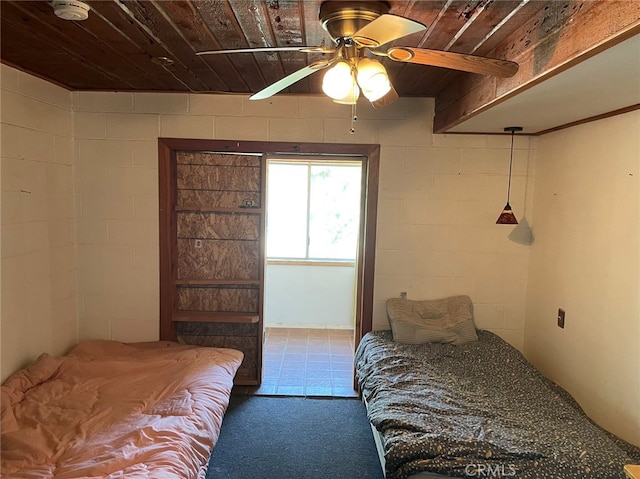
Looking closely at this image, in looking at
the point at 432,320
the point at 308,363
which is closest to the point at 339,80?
the point at 432,320

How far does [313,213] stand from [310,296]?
3.36 ft

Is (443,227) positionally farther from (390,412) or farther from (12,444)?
(12,444)

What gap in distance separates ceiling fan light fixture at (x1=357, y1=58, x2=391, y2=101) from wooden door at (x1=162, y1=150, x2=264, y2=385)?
1861mm

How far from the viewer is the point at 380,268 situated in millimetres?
3451

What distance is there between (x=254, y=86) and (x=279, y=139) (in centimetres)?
43

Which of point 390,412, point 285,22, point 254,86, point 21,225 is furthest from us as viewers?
point 254,86

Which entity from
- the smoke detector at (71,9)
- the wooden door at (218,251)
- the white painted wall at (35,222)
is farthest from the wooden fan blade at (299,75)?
the white painted wall at (35,222)

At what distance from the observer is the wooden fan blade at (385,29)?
1.30 metres

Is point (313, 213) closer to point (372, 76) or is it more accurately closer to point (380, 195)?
point (380, 195)

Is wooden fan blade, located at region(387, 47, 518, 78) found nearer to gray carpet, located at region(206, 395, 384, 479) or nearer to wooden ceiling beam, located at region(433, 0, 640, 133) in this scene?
wooden ceiling beam, located at region(433, 0, 640, 133)

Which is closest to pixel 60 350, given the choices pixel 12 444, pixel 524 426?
pixel 12 444

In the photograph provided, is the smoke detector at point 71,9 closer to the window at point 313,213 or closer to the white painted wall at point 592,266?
the white painted wall at point 592,266

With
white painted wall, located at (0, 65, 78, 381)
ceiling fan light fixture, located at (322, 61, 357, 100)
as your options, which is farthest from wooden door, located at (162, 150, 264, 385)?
ceiling fan light fixture, located at (322, 61, 357, 100)

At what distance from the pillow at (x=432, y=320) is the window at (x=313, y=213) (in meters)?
2.20
